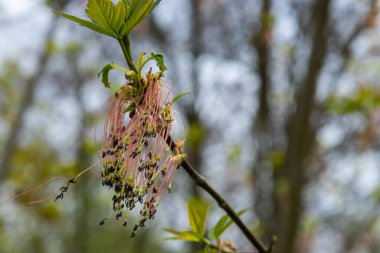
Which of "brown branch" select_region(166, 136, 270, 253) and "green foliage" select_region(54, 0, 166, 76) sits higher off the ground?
"green foliage" select_region(54, 0, 166, 76)

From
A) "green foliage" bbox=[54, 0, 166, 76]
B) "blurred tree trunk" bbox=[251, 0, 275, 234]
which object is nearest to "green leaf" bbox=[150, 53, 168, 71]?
"green foliage" bbox=[54, 0, 166, 76]

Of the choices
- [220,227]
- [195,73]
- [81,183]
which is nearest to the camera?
[220,227]

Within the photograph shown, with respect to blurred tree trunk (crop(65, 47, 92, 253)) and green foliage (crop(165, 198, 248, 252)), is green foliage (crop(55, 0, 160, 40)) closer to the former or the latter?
green foliage (crop(165, 198, 248, 252))

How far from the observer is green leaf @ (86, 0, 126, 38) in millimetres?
1065

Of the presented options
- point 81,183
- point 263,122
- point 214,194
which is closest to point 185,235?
point 214,194

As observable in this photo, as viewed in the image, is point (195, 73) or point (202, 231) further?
point (195, 73)

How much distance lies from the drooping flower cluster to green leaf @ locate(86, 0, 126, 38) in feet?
0.50

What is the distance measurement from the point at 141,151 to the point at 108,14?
35 cm

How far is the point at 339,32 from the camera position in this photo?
17.6 feet

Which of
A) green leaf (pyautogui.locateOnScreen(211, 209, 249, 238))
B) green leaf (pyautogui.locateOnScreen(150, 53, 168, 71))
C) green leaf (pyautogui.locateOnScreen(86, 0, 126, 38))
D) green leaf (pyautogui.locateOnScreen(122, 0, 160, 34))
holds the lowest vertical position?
green leaf (pyautogui.locateOnScreen(211, 209, 249, 238))

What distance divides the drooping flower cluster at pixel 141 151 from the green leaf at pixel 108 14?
0.50ft

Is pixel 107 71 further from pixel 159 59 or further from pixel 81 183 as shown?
pixel 81 183

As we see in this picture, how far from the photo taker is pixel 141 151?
1218 millimetres

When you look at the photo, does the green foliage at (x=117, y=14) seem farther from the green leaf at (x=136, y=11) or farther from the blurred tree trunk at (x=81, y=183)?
the blurred tree trunk at (x=81, y=183)
